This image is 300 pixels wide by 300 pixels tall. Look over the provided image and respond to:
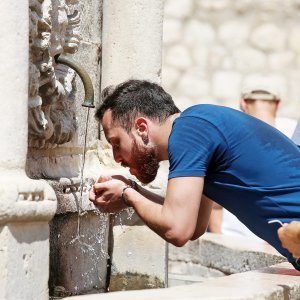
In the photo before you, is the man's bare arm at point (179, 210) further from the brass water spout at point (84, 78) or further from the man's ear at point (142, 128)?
the brass water spout at point (84, 78)

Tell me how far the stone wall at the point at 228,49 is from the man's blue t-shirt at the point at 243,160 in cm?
940

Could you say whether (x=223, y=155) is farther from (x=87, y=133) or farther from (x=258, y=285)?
(x=87, y=133)

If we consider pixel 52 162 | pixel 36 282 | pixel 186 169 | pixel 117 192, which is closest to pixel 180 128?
pixel 186 169

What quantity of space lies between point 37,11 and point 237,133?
1069 mm

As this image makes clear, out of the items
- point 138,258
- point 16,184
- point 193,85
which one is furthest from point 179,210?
point 193,85

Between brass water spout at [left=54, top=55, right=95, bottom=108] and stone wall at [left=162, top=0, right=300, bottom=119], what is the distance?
851cm

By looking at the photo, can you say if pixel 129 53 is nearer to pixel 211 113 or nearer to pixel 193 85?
pixel 211 113

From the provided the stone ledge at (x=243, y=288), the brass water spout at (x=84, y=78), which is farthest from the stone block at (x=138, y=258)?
the brass water spout at (x=84, y=78)

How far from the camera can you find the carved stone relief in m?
4.73

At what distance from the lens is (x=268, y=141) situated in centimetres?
420

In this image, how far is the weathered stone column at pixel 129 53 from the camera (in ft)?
19.7

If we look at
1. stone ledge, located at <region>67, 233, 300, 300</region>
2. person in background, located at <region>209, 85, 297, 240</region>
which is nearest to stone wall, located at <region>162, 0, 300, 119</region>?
person in background, located at <region>209, 85, 297, 240</region>

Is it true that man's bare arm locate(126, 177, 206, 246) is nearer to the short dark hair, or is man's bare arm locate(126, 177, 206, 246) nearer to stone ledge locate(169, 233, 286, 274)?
the short dark hair

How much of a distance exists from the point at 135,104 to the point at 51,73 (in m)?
0.72
